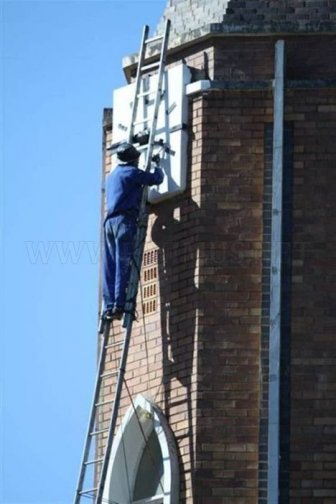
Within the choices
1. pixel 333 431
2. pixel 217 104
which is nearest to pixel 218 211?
pixel 217 104

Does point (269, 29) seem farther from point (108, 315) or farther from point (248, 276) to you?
point (108, 315)

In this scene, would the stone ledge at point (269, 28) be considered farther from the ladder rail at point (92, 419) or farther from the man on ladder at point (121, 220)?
the ladder rail at point (92, 419)

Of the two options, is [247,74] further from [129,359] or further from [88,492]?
[88,492]

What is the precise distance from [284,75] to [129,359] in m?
3.11

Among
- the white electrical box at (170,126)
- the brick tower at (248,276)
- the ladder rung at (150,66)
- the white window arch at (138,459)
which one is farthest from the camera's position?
the ladder rung at (150,66)

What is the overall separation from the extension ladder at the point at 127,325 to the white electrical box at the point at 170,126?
2.3 inches

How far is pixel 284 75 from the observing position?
21.8 meters

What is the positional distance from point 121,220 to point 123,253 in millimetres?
351

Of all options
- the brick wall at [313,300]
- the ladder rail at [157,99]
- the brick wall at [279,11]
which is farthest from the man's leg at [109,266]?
the brick wall at [279,11]

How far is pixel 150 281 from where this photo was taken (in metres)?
→ 22.0

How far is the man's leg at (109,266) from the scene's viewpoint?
21453mm

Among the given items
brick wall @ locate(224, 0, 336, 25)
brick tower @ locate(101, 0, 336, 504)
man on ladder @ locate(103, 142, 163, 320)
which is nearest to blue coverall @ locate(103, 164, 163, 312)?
man on ladder @ locate(103, 142, 163, 320)

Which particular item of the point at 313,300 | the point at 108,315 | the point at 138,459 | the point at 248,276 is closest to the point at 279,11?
the point at 248,276

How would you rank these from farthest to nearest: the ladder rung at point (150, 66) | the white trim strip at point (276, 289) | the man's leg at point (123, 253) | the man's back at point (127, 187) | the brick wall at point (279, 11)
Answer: the ladder rung at point (150, 66) < the brick wall at point (279, 11) < the man's back at point (127, 187) < the man's leg at point (123, 253) < the white trim strip at point (276, 289)
